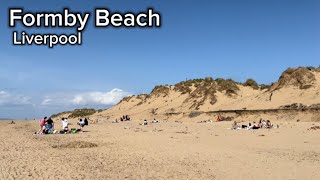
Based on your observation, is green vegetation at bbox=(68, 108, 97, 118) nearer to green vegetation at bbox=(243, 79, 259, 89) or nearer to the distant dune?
the distant dune

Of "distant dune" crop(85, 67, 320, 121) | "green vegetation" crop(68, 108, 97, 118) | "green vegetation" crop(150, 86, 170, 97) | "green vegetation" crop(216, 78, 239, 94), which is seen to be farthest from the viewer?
"green vegetation" crop(68, 108, 97, 118)

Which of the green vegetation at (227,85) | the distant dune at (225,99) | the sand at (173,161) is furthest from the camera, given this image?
the green vegetation at (227,85)

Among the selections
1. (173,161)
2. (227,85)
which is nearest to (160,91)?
(227,85)

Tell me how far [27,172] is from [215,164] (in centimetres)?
607

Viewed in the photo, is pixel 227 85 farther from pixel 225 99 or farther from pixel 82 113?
pixel 82 113

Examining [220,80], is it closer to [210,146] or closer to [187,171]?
[210,146]

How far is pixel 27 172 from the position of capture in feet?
41.8

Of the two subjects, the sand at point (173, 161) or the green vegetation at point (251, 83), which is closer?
the sand at point (173, 161)

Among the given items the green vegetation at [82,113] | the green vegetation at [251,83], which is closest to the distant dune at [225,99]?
the green vegetation at [251,83]

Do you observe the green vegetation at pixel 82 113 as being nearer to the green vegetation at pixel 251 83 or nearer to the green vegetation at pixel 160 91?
the green vegetation at pixel 160 91

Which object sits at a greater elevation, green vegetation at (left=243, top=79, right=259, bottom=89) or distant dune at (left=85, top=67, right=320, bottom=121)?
green vegetation at (left=243, top=79, right=259, bottom=89)

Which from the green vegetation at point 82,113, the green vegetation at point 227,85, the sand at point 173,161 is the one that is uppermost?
the green vegetation at point 227,85

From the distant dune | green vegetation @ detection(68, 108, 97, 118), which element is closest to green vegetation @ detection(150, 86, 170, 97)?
the distant dune

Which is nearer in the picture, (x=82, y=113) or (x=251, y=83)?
(x=251, y=83)
